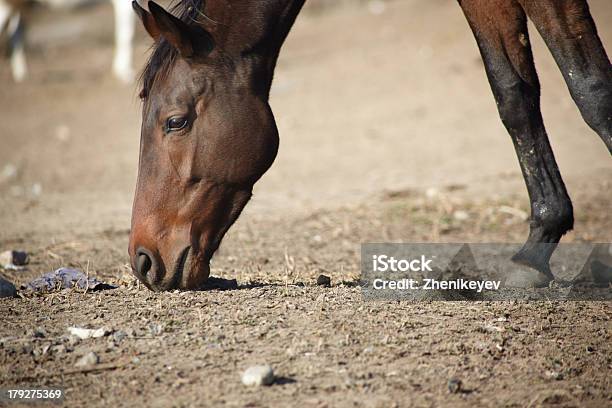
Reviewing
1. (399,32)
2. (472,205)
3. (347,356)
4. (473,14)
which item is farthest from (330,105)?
(347,356)

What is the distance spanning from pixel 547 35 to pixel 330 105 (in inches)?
279

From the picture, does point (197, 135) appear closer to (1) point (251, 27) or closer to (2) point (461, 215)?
(1) point (251, 27)

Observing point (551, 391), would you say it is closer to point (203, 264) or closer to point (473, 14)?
point (203, 264)

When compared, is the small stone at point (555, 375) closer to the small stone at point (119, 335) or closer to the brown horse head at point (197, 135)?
the brown horse head at point (197, 135)

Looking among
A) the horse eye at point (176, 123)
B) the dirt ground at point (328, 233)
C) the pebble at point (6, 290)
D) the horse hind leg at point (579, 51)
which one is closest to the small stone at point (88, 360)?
the dirt ground at point (328, 233)

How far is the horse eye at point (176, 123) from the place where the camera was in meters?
3.33

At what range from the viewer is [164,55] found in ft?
11.1

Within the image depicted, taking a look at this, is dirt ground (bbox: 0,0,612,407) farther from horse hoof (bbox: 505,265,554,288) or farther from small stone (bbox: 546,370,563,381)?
horse hoof (bbox: 505,265,554,288)

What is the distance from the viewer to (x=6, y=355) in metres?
2.92

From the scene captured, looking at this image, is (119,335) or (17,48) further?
(17,48)

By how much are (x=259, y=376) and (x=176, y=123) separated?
4.13 ft

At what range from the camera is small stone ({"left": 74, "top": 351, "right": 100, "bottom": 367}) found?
2795mm

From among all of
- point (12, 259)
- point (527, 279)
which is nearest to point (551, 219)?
point (527, 279)

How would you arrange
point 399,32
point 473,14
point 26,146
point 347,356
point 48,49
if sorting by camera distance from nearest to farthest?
1. point 347,356
2. point 473,14
3. point 26,146
4. point 399,32
5. point 48,49
